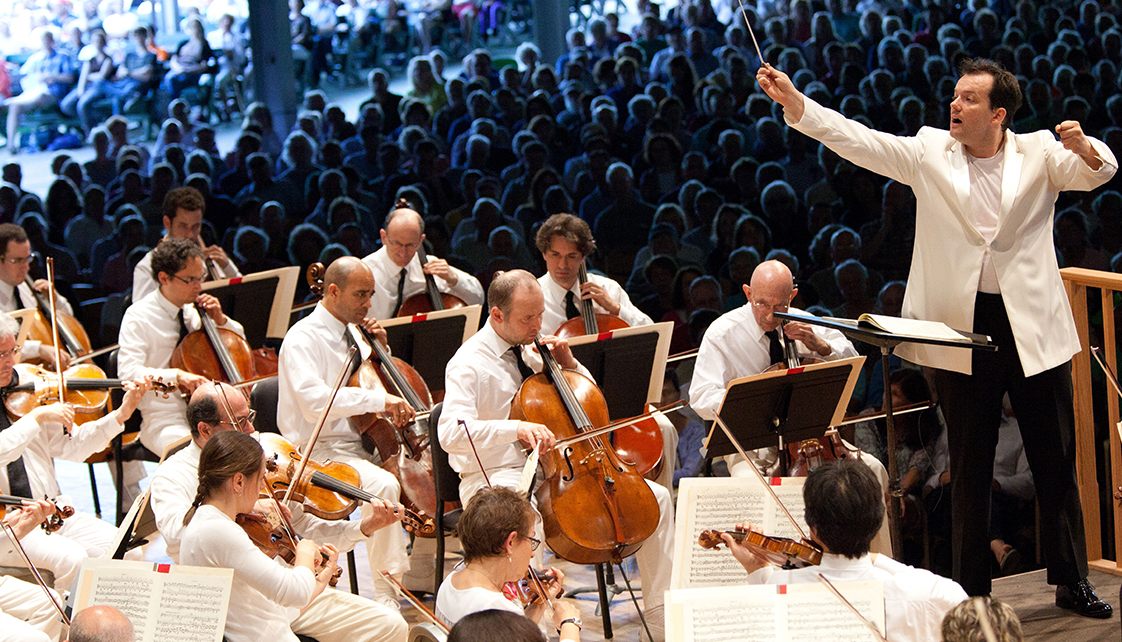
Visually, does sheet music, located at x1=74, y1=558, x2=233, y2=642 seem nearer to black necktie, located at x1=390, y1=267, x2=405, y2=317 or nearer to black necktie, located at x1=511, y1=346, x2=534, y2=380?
black necktie, located at x1=511, y1=346, x2=534, y2=380

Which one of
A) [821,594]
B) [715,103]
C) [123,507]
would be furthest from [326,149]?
[821,594]

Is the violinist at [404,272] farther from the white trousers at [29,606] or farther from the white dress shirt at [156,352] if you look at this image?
the white trousers at [29,606]

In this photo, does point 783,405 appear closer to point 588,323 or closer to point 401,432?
point 588,323

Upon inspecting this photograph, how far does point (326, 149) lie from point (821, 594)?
6.12m

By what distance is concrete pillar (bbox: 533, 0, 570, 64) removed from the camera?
9.50 meters

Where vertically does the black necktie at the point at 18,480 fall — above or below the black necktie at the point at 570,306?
below

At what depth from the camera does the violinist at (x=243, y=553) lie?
2.64 meters

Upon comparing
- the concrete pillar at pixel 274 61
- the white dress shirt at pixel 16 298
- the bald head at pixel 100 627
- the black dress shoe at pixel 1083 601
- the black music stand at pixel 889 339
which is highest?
the concrete pillar at pixel 274 61

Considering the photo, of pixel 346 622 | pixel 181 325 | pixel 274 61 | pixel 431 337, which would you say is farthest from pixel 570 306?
pixel 274 61

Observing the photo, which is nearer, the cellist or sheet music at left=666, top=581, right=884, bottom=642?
sheet music at left=666, top=581, right=884, bottom=642

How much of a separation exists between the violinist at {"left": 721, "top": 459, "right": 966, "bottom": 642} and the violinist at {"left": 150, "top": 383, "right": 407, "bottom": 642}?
44.7 inches

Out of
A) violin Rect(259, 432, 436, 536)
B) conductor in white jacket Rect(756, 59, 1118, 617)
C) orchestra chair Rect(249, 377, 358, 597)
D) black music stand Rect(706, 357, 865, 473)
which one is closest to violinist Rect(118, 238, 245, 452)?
orchestra chair Rect(249, 377, 358, 597)

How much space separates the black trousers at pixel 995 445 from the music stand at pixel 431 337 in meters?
1.79

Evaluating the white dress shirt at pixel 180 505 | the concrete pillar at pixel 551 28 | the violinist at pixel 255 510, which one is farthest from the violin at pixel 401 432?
the concrete pillar at pixel 551 28
